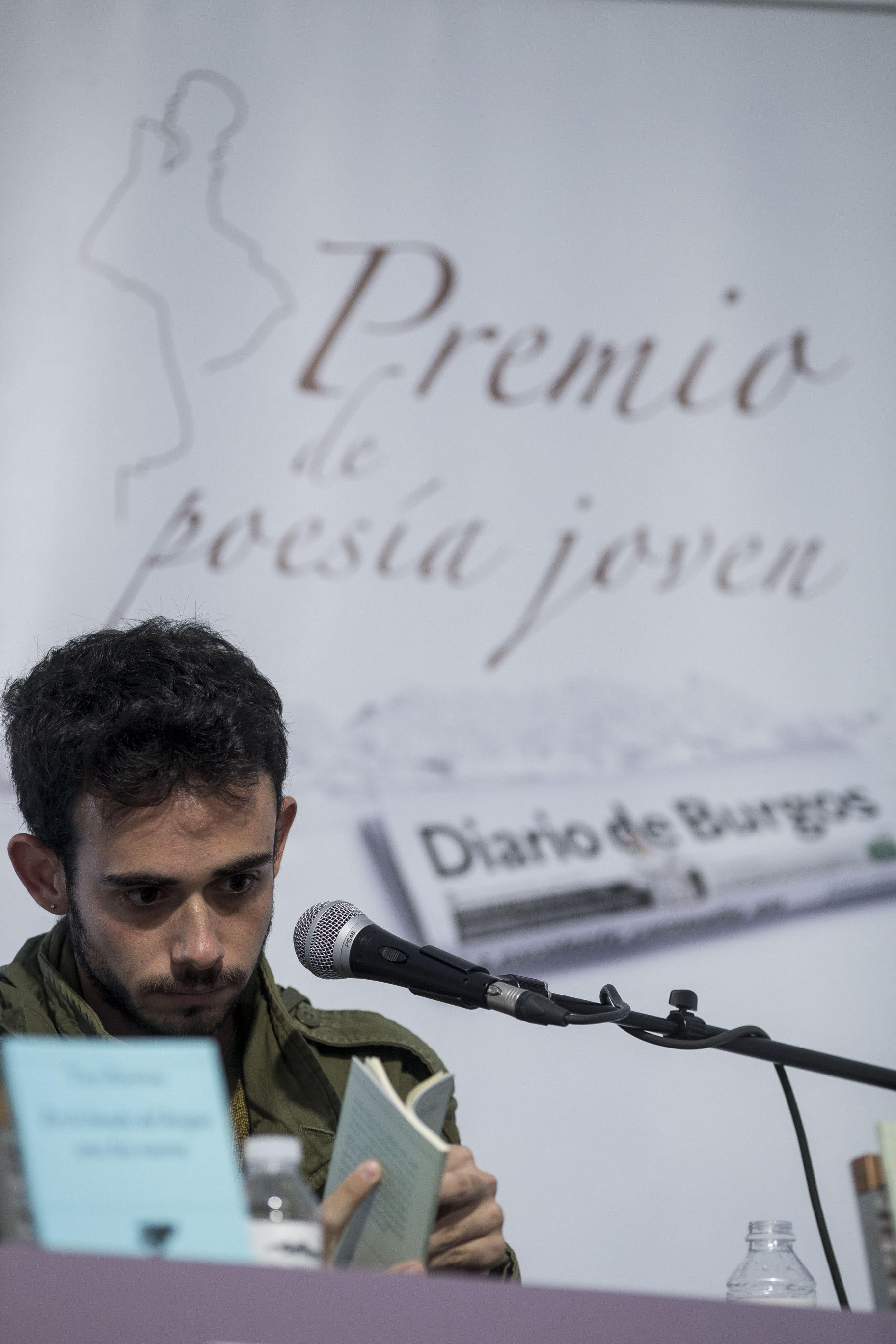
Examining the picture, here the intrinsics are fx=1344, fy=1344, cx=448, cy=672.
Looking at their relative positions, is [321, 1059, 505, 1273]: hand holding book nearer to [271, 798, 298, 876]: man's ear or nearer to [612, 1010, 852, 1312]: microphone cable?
[612, 1010, 852, 1312]: microphone cable

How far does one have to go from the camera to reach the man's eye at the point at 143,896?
130 cm

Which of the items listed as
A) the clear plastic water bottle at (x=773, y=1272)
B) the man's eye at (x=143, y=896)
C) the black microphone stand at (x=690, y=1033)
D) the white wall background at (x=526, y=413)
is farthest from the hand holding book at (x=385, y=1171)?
the white wall background at (x=526, y=413)

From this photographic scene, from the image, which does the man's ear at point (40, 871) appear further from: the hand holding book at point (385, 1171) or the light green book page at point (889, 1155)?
the light green book page at point (889, 1155)

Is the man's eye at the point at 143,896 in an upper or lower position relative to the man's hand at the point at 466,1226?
upper

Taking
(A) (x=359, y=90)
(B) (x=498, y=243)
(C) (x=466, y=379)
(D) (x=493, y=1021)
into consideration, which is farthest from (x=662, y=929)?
(A) (x=359, y=90)

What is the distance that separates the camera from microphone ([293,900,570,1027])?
0.96 m

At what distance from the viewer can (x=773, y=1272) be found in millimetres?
1121

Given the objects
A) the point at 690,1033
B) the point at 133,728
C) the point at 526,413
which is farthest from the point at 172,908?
the point at 526,413

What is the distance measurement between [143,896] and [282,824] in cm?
29

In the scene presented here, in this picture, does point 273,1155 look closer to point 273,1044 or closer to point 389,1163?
point 389,1163

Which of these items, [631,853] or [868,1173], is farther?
[631,853]

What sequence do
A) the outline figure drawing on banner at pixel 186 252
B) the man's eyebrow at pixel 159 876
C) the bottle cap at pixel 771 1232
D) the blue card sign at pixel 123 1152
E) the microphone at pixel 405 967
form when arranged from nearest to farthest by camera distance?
1. the blue card sign at pixel 123 1152
2. the microphone at pixel 405 967
3. the bottle cap at pixel 771 1232
4. the man's eyebrow at pixel 159 876
5. the outline figure drawing on banner at pixel 186 252

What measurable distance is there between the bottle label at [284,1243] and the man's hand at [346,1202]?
0.31 feet

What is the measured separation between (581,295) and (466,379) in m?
0.25
